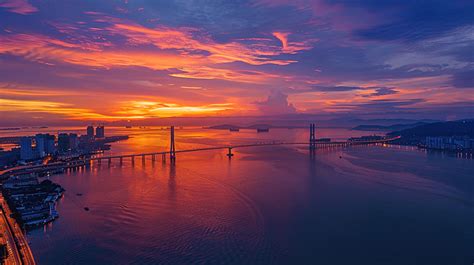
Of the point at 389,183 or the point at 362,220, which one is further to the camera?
the point at 389,183

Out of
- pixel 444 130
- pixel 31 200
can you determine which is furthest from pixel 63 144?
pixel 444 130

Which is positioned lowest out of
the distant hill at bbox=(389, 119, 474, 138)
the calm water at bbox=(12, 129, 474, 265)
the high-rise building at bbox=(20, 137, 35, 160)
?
the calm water at bbox=(12, 129, 474, 265)

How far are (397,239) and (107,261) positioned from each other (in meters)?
4.48

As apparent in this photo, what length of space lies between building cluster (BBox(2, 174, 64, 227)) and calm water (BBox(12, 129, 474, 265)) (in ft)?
1.02

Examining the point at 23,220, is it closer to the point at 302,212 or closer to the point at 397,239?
the point at 302,212

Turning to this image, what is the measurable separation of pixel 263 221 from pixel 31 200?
5623 millimetres

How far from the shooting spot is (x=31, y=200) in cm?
734

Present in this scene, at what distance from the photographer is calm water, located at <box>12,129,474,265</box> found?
448 centimetres

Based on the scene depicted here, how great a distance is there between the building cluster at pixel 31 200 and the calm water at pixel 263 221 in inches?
12.2

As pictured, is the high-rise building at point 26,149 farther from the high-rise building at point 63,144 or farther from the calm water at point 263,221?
the calm water at point 263,221

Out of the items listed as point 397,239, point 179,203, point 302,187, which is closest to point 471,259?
point 397,239

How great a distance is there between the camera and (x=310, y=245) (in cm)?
477

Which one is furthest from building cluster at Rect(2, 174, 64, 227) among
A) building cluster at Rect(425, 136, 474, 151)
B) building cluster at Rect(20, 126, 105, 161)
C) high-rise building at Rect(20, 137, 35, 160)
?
building cluster at Rect(425, 136, 474, 151)

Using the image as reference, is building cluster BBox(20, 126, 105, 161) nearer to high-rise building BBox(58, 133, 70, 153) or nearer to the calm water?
high-rise building BBox(58, 133, 70, 153)
